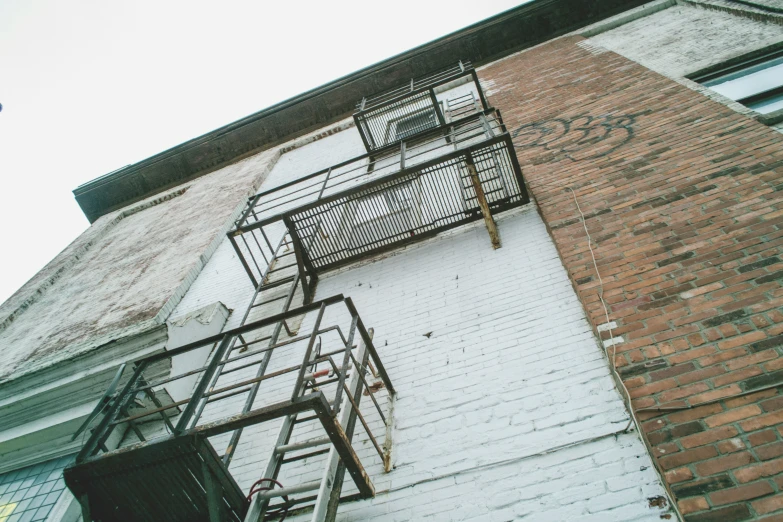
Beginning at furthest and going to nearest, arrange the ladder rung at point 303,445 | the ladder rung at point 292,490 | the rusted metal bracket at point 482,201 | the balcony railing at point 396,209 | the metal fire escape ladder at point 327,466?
the balcony railing at point 396,209 → the rusted metal bracket at point 482,201 → the ladder rung at point 303,445 → the ladder rung at point 292,490 → the metal fire escape ladder at point 327,466

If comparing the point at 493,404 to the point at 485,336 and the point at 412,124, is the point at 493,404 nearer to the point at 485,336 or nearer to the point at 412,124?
the point at 485,336

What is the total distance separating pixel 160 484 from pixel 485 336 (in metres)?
3.15

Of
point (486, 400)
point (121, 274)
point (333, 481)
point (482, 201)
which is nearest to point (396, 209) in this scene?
point (482, 201)

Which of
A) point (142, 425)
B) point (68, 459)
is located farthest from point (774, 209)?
point (68, 459)

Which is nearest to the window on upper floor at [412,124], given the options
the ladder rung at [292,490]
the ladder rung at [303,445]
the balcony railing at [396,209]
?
the balcony railing at [396,209]

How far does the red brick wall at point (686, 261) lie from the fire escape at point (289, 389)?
121cm

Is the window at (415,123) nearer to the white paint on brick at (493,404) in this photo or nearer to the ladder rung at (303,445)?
the white paint on brick at (493,404)

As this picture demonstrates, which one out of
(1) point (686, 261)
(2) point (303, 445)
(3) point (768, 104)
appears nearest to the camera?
(2) point (303, 445)

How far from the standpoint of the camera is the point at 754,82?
5.80 m

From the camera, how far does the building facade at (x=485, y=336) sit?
2.60m

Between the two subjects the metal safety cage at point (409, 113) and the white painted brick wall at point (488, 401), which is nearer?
the white painted brick wall at point (488, 401)

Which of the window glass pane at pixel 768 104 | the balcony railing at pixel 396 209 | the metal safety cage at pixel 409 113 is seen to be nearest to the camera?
the window glass pane at pixel 768 104

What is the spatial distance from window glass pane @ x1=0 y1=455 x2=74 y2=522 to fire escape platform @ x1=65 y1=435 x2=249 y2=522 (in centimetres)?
260

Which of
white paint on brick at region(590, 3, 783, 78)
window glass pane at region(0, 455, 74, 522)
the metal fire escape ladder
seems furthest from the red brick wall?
window glass pane at region(0, 455, 74, 522)
